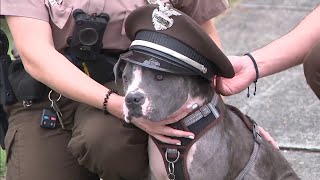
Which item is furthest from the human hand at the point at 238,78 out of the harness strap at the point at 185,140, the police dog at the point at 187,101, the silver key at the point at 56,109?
the silver key at the point at 56,109

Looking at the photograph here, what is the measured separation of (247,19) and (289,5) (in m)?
0.59

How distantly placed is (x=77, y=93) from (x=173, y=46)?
1.70ft

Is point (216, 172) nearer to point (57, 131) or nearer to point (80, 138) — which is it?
point (80, 138)

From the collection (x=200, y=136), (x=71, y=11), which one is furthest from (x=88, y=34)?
(x=200, y=136)

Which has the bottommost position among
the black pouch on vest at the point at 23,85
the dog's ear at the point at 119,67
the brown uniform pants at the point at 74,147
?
the brown uniform pants at the point at 74,147

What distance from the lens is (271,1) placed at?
6848mm

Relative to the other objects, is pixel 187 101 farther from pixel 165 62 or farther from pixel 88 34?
pixel 88 34

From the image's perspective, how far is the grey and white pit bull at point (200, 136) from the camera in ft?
7.91

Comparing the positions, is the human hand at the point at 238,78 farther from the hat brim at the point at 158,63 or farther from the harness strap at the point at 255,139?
the hat brim at the point at 158,63

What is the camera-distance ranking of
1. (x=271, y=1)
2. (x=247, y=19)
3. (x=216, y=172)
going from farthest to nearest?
1. (x=271, y=1)
2. (x=247, y=19)
3. (x=216, y=172)

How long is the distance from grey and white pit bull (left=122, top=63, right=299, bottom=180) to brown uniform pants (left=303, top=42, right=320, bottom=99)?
39 centimetres

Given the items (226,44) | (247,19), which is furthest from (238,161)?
(247,19)

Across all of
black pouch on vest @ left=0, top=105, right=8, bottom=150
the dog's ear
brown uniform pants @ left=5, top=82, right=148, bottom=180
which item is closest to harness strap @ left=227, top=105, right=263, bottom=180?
brown uniform pants @ left=5, top=82, right=148, bottom=180

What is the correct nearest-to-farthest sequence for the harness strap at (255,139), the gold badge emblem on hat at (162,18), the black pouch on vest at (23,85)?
1. the gold badge emblem on hat at (162,18)
2. the harness strap at (255,139)
3. the black pouch on vest at (23,85)
